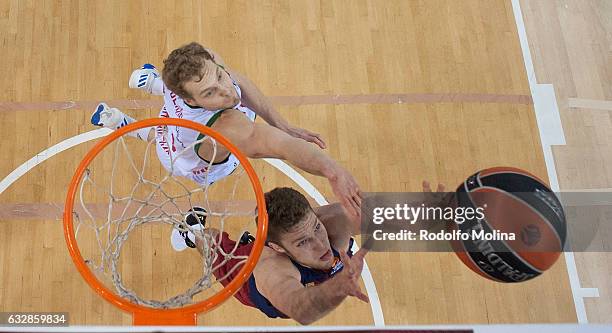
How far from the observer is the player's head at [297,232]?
3576 millimetres

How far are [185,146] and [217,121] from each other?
22cm

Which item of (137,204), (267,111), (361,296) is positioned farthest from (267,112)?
(361,296)

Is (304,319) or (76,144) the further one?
(76,144)

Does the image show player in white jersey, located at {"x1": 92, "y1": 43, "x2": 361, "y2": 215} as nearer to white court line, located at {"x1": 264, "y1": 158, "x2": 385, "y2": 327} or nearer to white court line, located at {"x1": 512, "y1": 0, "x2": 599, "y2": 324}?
white court line, located at {"x1": 264, "y1": 158, "x2": 385, "y2": 327}

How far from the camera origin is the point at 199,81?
142 inches

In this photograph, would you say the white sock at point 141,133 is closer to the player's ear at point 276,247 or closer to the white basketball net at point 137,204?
the white basketball net at point 137,204

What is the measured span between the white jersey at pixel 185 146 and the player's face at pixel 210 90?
0.14 feet

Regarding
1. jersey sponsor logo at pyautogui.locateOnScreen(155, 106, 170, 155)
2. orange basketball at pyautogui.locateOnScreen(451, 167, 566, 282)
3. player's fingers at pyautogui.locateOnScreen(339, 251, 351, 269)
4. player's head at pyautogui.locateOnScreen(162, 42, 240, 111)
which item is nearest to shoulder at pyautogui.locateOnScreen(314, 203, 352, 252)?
player's fingers at pyautogui.locateOnScreen(339, 251, 351, 269)

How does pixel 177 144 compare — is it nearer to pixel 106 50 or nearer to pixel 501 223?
pixel 106 50

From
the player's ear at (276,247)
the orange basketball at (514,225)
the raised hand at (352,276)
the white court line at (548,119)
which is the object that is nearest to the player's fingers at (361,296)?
the raised hand at (352,276)

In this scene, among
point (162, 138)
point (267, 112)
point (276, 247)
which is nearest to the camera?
point (276, 247)

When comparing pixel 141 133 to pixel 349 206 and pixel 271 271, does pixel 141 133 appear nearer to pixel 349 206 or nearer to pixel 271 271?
pixel 271 271

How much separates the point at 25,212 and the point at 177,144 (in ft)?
3.26

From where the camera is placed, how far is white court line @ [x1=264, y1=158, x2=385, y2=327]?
3.74m
